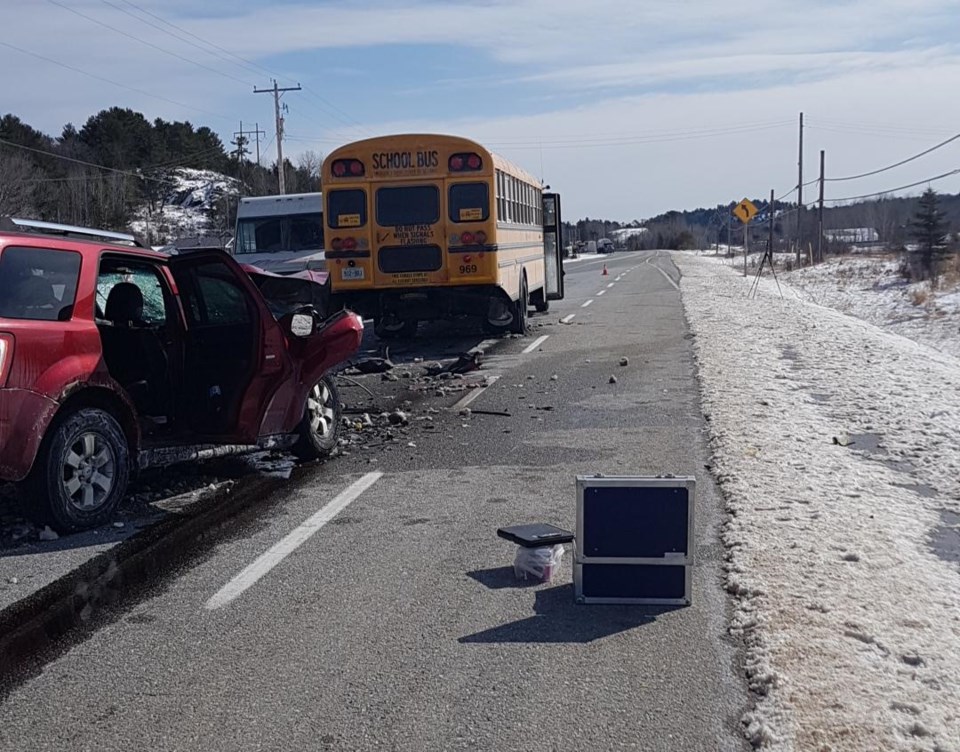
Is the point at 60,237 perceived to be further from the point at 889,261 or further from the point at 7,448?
the point at 889,261

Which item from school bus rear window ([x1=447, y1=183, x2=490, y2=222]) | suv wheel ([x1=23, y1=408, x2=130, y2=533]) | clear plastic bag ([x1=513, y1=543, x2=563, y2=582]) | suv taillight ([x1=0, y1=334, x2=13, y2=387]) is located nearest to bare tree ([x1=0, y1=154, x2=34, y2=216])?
school bus rear window ([x1=447, y1=183, x2=490, y2=222])

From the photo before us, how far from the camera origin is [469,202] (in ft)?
53.5

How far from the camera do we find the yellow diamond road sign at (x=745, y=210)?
4116 cm

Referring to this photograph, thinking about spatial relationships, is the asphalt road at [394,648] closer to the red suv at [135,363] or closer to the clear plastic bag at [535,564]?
the clear plastic bag at [535,564]

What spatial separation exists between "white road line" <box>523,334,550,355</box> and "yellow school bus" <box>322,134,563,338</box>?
96 cm

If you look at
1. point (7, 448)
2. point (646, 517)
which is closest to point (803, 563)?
point (646, 517)

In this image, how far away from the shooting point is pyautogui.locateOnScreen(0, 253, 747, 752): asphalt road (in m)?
3.86

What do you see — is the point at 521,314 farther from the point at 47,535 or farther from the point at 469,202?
the point at 47,535

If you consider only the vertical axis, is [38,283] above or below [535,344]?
above

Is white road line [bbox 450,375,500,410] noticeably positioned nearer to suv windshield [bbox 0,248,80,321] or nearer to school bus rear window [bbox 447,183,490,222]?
school bus rear window [bbox 447,183,490,222]

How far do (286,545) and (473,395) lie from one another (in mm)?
6094

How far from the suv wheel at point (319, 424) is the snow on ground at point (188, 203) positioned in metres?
66.8

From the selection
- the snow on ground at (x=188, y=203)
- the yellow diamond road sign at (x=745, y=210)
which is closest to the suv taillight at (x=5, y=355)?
the yellow diamond road sign at (x=745, y=210)

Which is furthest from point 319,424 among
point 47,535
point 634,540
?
point 634,540
